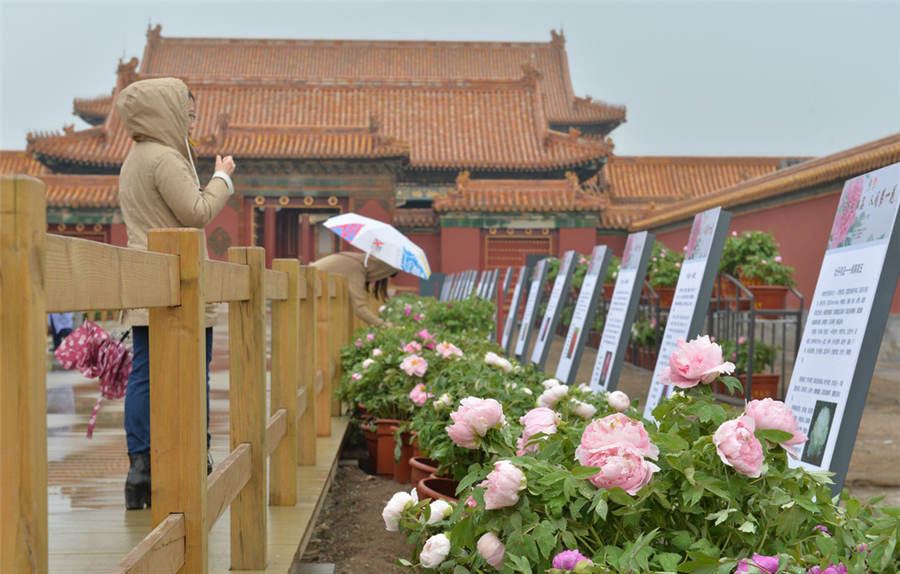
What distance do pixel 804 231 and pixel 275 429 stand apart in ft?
30.8

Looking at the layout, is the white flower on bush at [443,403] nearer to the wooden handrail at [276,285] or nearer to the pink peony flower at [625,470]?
the wooden handrail at [276,285]

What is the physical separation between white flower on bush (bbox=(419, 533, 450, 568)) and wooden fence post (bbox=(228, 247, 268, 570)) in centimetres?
117

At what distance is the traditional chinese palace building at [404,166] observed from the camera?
22203 millimetres

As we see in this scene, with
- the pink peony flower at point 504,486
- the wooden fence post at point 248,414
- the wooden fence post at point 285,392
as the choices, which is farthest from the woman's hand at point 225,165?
the pink peony flower at point 504,486

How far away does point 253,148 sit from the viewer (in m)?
22.7

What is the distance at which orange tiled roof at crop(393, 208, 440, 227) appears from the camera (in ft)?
75.3

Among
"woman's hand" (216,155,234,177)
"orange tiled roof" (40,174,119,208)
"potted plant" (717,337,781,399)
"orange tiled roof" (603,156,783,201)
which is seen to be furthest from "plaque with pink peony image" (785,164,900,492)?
"orange tiled roof" (603,156,783,201)

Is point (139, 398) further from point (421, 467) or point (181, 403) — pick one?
Result: point (181, 403)

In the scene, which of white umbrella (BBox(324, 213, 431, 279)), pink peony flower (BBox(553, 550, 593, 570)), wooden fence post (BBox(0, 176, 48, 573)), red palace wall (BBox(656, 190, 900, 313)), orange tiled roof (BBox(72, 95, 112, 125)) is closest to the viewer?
wooden fence post (BBox(0, 176, 48, 573))

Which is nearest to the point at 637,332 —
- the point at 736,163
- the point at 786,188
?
the point at 786,188

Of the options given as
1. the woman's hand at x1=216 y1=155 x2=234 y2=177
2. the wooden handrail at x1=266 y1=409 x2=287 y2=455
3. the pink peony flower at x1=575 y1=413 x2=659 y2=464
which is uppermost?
the woman's hand at x1=216 y1=155 x2=234 y2=177

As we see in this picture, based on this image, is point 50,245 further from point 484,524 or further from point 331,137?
point 331,137

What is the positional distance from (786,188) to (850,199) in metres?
9.49

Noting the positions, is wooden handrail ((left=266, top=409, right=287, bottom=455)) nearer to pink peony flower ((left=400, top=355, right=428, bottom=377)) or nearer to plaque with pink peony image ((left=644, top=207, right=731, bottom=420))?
pink peony flower ((left=400, top=355, right=428, bottom=377))
